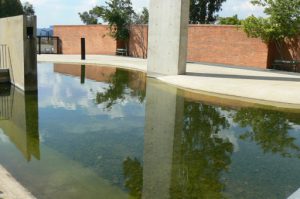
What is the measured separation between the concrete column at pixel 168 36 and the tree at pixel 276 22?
21.5 ft

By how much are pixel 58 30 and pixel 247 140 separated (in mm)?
29555

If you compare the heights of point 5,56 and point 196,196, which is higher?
point 5,56

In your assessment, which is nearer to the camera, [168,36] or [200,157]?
[200,157]

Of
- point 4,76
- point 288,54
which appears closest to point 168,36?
point 4,76

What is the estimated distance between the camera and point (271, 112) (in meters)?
9.76

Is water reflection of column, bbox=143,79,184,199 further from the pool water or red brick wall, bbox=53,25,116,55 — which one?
red brick wall, bbox=53,25,116,55

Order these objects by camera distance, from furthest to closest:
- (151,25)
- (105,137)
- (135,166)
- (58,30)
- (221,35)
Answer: (58,30)
(221,35)
(151,25)
(105,137)
(135,166)

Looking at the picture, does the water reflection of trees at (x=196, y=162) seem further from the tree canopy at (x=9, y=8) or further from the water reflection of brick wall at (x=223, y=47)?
the tree canopy at (x=9, y=8)

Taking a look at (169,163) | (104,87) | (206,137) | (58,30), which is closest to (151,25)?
(104,87)

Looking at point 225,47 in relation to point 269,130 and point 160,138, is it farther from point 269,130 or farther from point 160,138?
point 160,138

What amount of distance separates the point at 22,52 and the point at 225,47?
48.5ft

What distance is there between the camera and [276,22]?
19.9m

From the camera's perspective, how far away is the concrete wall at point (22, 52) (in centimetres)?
1141

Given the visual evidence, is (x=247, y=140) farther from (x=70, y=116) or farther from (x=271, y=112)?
(x=70, y=116)
